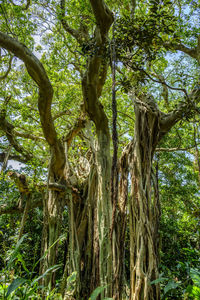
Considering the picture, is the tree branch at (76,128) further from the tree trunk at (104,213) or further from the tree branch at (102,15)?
the tree branch at (102,15)

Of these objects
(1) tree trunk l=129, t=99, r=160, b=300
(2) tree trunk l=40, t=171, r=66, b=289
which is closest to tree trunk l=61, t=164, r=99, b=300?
(2) tree trunk l=40, t=171, r=66, b=289

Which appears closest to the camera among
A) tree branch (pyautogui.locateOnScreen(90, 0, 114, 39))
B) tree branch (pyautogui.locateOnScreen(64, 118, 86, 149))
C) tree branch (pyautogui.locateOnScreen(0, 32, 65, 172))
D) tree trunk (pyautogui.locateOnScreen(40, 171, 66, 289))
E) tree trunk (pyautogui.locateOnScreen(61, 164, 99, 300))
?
tree branch (pyautogui.locateOnScreen(90, 0, 114, 39))

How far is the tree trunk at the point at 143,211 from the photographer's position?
205cm

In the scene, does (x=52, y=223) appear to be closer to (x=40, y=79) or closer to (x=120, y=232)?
(x=120, y=232)

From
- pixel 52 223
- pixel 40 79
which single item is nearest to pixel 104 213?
pixel 52 223

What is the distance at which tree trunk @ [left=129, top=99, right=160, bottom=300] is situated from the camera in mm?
2055

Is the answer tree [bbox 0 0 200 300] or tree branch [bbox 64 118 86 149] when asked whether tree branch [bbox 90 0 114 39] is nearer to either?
tree [bbox 0 0 200 300]

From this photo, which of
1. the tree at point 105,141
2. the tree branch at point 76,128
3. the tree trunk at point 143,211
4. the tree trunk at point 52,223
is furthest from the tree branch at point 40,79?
the tree trunk at point 143,211

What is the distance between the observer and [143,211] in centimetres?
232

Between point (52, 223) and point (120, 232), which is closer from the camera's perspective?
point (120, 232)

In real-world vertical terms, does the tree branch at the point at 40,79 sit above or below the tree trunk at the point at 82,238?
above

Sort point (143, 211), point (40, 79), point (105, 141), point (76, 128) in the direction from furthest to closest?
1. point (76, 128)
2. point (105, 141)
3. point (40, 79)
4. point (143, 211)

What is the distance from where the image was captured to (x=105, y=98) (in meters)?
4.80

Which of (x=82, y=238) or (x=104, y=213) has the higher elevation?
(x=104, y=213)
